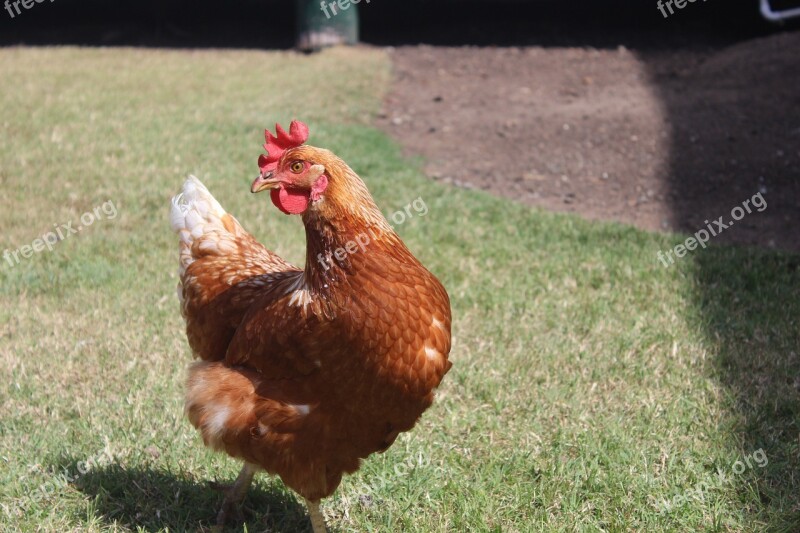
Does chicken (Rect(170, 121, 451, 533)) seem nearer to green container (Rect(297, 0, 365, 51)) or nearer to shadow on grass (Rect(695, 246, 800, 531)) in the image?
shadow on grass (Rect(695, 246, 800, 531))

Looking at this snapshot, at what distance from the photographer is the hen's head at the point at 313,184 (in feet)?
8.93

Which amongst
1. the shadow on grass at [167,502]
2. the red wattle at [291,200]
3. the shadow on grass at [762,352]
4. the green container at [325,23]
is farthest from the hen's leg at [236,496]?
the green container at [325,23]

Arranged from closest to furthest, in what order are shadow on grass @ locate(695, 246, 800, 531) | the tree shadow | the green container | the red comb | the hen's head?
the hen's head < the red comb < shadow on grass @ locate(695, 246, 800, 531) < the tree shadow < the green container

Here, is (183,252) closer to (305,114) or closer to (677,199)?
(677,199)

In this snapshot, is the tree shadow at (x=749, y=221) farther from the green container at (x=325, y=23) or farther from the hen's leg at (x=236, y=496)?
the green container at (x=325, y=23)

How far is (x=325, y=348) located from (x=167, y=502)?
4.18 ft

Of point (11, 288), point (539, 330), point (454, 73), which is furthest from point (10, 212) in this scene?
point (454, 73)

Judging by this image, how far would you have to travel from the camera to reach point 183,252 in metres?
3.65

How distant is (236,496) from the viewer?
3.39 metres

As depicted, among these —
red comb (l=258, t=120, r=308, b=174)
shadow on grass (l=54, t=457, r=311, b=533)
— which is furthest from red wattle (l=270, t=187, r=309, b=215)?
shadow on grass (l=54, t=457, r=311, b=533)

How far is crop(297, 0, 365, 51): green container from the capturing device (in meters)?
11.7

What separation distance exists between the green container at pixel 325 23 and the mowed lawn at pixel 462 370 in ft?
14.3

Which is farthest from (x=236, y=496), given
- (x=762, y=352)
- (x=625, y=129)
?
(x=625, y=129)

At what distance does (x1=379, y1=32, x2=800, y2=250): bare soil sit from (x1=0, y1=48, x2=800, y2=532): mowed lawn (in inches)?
25.2
